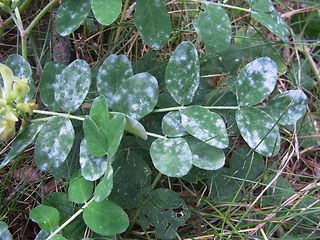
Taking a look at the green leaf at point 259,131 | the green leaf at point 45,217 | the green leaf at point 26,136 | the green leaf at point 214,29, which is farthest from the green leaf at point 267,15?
the green leaf at point 45,217

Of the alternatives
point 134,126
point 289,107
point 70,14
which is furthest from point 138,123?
point 289,107

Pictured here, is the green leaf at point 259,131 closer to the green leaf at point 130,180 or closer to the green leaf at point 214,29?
the green leaf at point 214,29

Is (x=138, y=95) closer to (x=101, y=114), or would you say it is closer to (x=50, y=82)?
(x=101, y=114)

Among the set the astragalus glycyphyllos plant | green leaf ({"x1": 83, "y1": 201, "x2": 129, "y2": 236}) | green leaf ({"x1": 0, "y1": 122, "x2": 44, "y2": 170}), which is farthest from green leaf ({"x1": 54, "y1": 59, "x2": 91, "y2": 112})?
green leaf ({"x1": 83, "y1": 201, "x2": 129, "y2": 236})

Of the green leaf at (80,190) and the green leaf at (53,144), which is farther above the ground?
the green leaf at (53,144)

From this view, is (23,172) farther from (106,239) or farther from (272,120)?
(272,120)
